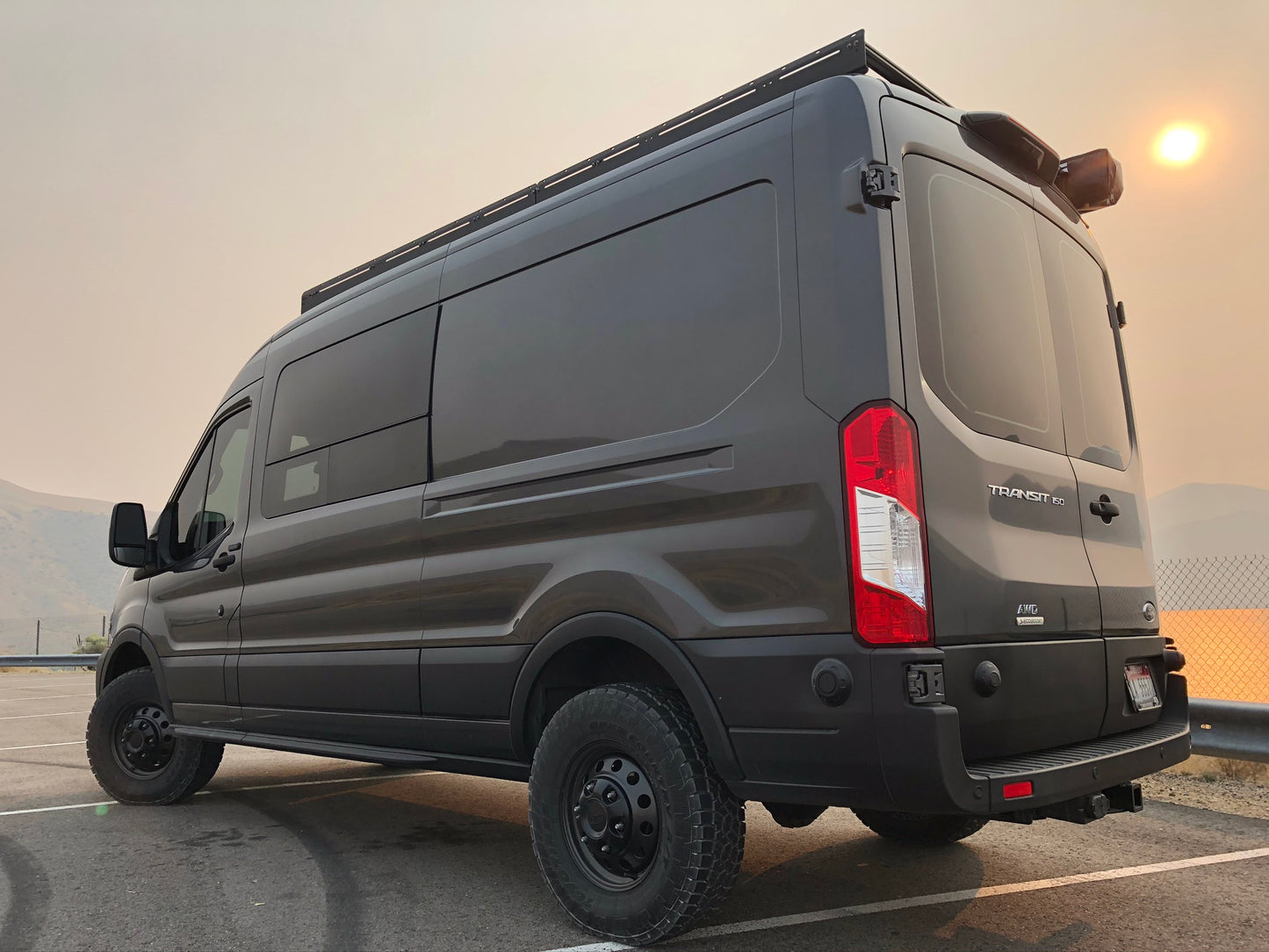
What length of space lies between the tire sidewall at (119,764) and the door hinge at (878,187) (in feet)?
15.8

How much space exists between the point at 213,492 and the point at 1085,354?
4.51m

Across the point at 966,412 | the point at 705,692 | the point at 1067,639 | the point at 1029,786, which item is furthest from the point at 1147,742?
the point at 705,692

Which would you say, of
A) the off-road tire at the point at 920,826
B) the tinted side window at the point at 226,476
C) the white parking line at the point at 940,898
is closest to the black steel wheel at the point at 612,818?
the white parking line at the point at 940,898

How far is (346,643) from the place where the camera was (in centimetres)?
440

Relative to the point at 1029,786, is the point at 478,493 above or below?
above

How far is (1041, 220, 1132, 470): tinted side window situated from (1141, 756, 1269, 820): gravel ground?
260 cm

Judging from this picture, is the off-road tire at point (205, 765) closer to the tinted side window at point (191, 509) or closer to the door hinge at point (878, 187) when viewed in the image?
the tinted side window at point (191, 509)

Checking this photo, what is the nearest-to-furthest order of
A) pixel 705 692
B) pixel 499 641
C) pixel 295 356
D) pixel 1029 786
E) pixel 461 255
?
pixel 1029 786
pixel 705 692
pixel 499 641
pixel 461 255
pixel 295 356

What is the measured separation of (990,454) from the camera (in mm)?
2982

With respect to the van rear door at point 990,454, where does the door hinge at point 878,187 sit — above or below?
above

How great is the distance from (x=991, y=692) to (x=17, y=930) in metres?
3.34

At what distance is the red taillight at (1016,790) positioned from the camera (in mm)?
2641

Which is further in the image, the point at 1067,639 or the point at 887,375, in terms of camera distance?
the point at 1067,639

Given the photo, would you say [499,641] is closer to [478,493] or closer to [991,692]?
[478,493]
